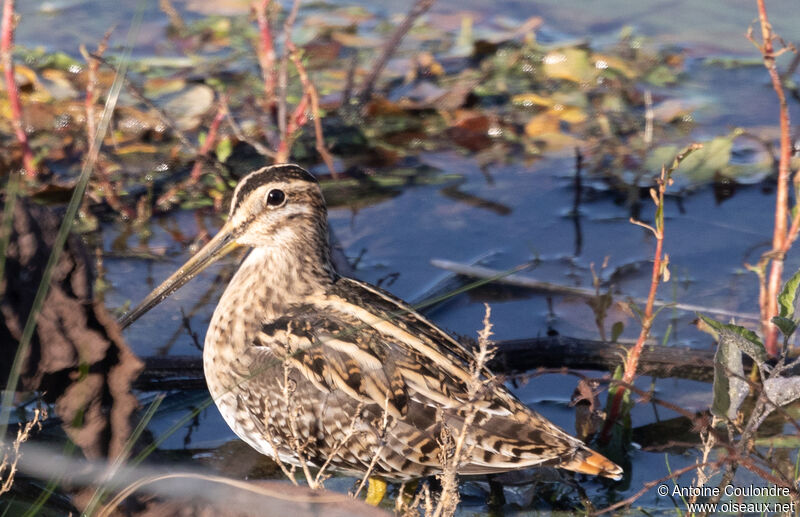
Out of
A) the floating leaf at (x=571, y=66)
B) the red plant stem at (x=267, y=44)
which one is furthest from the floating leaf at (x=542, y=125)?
the red plant stem at (x=267, y=44)

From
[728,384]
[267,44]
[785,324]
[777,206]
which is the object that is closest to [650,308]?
[728,384]

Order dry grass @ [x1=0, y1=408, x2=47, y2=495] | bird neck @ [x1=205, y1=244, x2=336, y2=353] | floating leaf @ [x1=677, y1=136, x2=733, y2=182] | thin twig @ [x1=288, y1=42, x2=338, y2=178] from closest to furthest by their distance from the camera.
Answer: dry grass @ [x1=0, y1=408, x2=47, y2=495] → bird neck @ [x1=205, y1=244, x2=336, y2=353] → thin twig @ [x1=288, y1=42, x2=338, y2=178] → floating leaf @ [x1=677, y1=136, x2=733, y2=182]

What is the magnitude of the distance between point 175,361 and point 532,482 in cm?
139

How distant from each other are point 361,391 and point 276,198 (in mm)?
955

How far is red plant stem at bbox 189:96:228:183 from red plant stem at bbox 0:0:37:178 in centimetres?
82

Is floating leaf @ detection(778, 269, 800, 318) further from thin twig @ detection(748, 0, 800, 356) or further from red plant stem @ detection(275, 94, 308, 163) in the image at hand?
red plant stem @ detection(275, 94, 308, 163)

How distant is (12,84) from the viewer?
5.33 m

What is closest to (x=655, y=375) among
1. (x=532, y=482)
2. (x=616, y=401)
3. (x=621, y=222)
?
(x=616, y=401)

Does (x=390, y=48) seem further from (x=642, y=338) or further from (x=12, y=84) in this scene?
(x=642, y=338)

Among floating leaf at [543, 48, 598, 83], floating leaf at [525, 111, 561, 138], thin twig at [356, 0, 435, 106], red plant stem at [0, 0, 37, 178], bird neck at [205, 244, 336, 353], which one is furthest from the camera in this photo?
floating leaf at [543, 48, 598, 83]

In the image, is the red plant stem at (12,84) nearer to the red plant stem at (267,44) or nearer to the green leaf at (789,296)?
the red plant stem at (267,44)

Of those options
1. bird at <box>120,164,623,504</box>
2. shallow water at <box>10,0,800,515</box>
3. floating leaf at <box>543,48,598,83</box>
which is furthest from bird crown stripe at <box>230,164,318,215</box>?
floating leaf at <box>543,48,598,83</box>

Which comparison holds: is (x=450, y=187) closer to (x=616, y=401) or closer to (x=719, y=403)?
(x=616, y=401)

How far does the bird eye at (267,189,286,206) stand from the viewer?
4.09 meters
